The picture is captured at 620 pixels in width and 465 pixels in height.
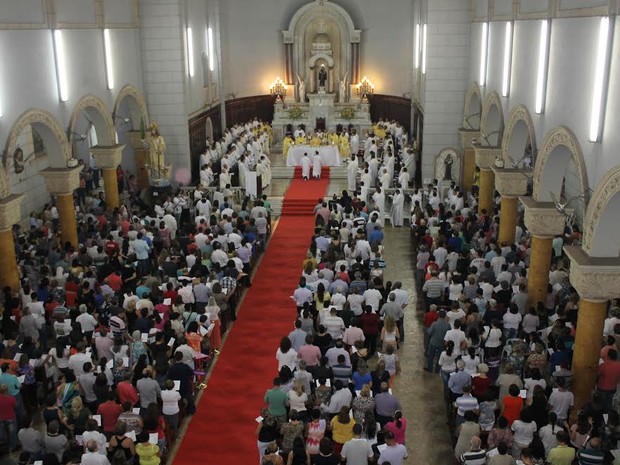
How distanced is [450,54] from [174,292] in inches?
572

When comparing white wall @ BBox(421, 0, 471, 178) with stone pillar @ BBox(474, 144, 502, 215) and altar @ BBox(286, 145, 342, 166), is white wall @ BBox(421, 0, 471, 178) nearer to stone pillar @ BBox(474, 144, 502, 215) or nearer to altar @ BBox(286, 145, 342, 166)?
altar @ BBox(286, 145, 342, 166)

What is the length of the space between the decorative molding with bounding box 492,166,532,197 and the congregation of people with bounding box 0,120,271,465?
6179 mm

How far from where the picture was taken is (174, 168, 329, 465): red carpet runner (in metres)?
10.9

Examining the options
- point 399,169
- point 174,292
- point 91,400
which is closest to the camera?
point 91,400

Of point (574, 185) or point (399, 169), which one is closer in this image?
point (574, 185)

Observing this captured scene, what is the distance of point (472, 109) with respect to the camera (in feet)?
76.3

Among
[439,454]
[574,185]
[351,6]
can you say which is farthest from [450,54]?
[439,454]

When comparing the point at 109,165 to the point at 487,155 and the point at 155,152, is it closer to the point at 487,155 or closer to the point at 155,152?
the point at 155,152

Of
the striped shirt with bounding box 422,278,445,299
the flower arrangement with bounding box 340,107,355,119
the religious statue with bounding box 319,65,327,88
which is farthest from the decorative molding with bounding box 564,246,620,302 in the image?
the religious statue with bounding box 319,65,327,88

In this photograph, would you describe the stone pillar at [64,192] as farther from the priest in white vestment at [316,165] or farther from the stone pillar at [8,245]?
the priest in white vestment at [316,165]

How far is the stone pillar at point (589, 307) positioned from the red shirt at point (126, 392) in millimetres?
6948

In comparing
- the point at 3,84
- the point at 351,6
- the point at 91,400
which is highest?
the point at 351,6

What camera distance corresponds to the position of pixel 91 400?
10.5m

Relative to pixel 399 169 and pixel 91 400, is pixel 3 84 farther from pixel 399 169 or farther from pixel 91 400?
pixel 399 169
